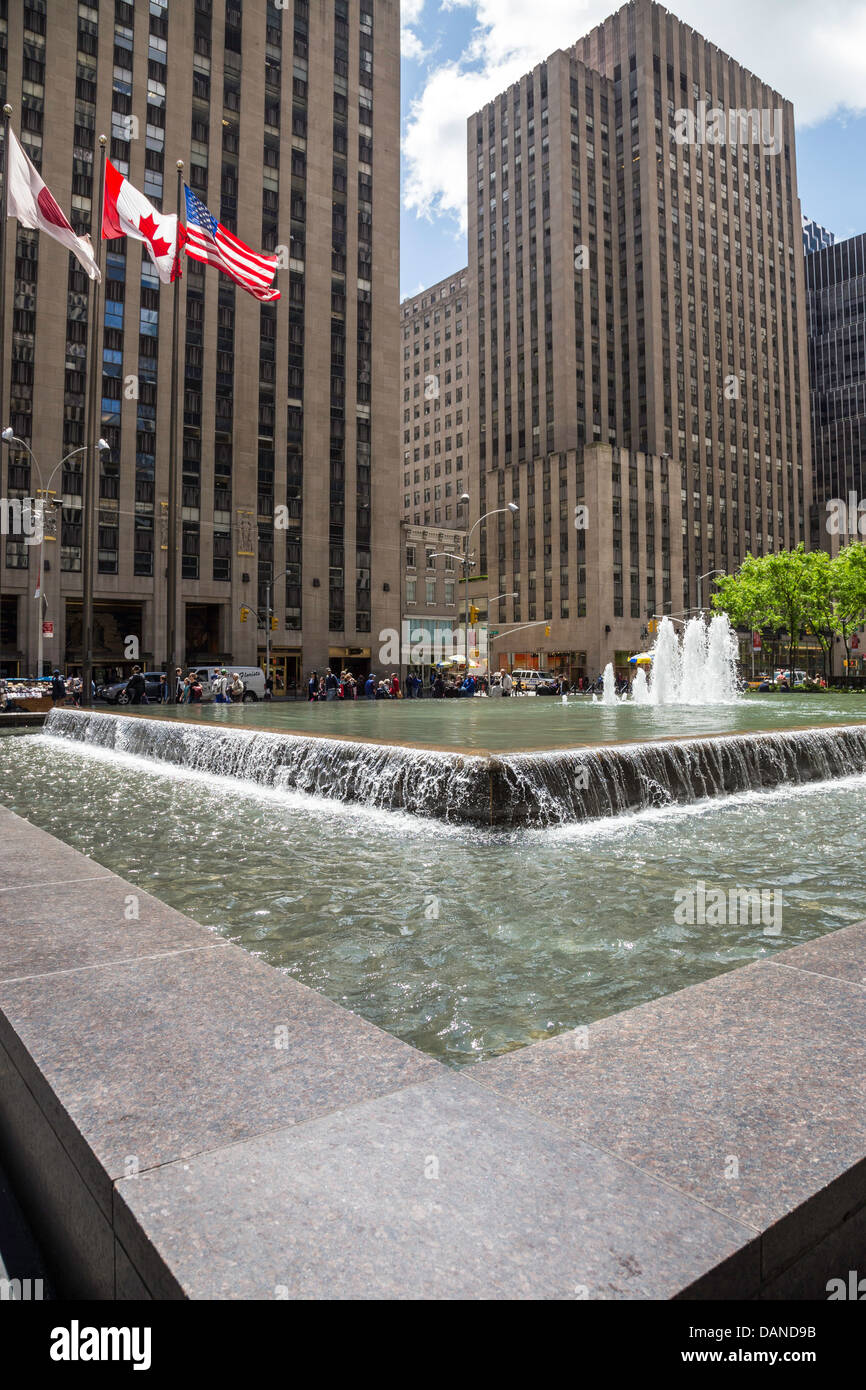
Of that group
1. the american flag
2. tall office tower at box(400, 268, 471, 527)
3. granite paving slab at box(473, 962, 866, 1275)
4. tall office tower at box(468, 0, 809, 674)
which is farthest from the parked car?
tall office tower at box(400, 268, 471, 527)

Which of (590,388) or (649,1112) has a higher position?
(590,388)

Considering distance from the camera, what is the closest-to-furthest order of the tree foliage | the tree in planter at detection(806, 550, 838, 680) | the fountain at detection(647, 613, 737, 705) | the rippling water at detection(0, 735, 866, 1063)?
the rippling water at detection(0, 735, 866, 1063), the fountain at detection(647, 613, 737, 705), the tree foliage, the tree in planter at detection(806, 550, 838, 680)

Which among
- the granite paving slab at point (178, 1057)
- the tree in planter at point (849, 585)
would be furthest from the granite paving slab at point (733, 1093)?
the tree in planter at point (849, 585)

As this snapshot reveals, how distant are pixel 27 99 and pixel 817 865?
69.0 metres

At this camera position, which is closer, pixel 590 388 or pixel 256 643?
pixel 256 643

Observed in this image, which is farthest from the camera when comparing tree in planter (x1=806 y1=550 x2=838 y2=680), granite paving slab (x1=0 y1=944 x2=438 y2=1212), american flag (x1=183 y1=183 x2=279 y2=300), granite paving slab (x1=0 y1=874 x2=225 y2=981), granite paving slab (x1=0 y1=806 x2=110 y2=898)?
tree in planter (x1=806 y1=550 x2=838 y2=680)

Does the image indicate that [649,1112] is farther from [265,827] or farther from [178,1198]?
[265,827]

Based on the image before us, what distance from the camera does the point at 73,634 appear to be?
54781 millimetres

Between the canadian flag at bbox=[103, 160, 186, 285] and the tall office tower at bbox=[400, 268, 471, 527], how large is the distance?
295ft

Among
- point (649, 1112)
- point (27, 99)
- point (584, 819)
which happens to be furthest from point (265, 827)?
point (27, 99)

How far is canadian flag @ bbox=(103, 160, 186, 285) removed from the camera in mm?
21734

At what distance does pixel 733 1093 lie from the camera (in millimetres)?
2459

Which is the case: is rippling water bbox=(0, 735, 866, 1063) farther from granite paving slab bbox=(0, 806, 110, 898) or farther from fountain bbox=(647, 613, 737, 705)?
fountain bbox=(647, 613, 737, 705)

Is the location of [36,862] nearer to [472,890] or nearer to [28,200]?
[472,890]
